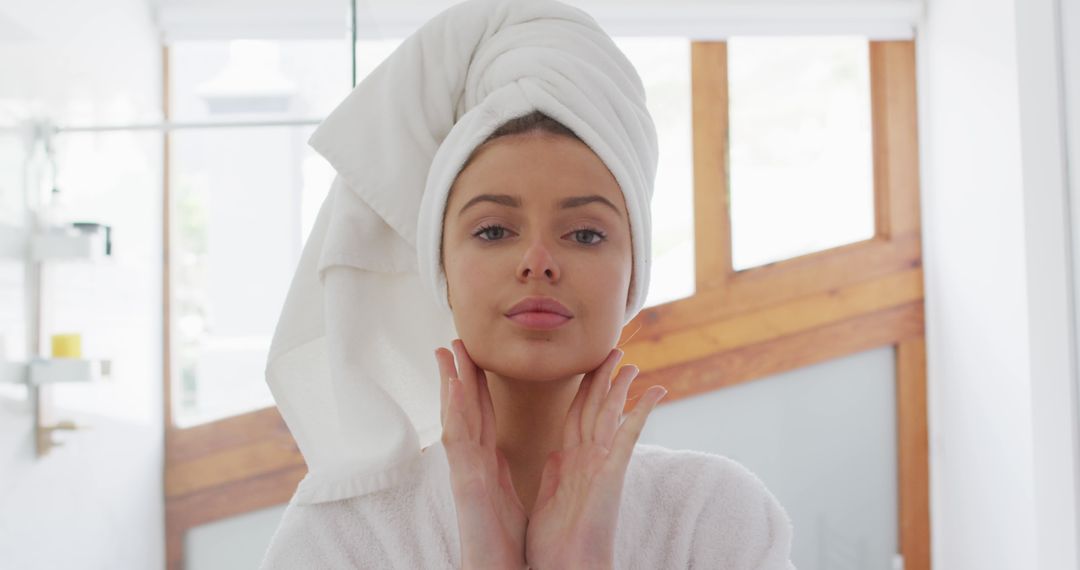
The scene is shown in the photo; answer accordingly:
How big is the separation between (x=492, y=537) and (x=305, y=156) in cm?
73

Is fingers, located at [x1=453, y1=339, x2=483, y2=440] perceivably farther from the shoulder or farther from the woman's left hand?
the shoulder

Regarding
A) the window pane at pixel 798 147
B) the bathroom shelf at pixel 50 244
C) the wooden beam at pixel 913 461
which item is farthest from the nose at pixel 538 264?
the wooden beam at pixel 913 461

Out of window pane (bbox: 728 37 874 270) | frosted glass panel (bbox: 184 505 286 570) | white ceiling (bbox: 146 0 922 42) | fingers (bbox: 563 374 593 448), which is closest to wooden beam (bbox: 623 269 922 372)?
window pane (bbox: 728 37 874 270)

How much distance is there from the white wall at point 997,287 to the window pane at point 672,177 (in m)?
0.52

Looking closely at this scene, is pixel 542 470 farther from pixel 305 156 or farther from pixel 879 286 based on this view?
pixel 879 286

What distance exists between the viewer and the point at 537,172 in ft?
2.44

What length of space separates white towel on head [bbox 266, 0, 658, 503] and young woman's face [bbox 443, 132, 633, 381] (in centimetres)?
3

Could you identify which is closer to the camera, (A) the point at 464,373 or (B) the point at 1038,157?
(A) the point at 464,373

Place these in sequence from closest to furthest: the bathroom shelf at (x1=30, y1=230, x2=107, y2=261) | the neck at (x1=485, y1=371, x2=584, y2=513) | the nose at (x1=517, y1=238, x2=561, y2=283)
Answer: the nose at (x1=517, y1=238, x2=561, y2=283) < the neck at (x1=485, y1=371, x2=584, y2=513) < the bathroom shelf at (x1=30, y1=230, x2=107, y2=261)

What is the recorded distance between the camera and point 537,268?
719mm

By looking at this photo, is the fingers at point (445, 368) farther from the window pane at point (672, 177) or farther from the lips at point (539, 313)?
the window pane at point (672, 177)

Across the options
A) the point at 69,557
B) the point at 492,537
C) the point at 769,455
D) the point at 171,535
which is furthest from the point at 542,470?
the point at 769,455

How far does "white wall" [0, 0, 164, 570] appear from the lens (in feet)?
2.99

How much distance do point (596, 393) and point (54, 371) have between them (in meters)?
0.58
